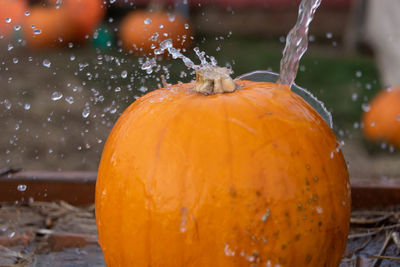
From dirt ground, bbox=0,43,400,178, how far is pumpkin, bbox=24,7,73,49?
0.43 m

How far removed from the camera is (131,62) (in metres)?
5.91

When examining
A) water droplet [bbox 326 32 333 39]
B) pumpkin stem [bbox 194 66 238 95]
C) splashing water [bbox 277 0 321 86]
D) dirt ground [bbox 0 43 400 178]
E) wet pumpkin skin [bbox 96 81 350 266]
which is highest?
splashing water [bbox 277 0 321 86]

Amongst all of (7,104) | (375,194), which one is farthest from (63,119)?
(375,194)

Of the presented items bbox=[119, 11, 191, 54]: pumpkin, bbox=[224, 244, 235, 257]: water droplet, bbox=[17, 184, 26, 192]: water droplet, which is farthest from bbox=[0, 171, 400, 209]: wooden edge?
bbox=[119, 11, 191, 54]: pumpkin

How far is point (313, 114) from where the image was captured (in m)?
1.32

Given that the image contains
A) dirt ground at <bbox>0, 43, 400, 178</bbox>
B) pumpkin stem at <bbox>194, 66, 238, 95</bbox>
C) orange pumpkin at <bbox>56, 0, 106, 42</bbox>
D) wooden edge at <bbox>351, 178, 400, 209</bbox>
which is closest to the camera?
pumpkin stem at <bbox>194, 66, 238, 95</bbox>

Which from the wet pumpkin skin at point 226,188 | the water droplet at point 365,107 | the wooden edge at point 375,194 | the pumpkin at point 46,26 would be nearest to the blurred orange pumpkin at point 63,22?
the pumpkin at point 46,26

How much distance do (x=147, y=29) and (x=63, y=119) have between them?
90.6 inches

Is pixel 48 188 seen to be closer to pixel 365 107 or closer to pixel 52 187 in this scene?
pixel 52 187

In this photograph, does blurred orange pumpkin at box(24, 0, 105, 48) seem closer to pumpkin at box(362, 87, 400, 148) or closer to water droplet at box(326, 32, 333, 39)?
water droplet at box(326, 32, 333, 39)

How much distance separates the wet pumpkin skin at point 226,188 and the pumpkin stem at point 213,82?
0.06 metres

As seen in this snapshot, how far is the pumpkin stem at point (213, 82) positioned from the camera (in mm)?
1324

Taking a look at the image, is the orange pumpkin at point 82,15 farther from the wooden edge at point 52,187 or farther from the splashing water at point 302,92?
the splashing water at point 302,92

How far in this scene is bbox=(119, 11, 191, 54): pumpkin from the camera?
20.1 feet
